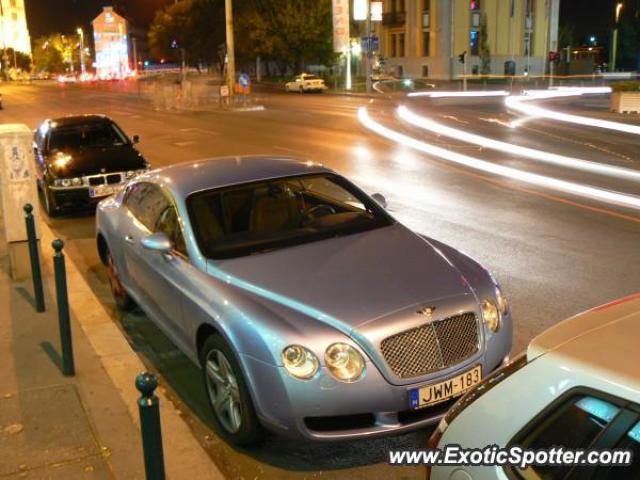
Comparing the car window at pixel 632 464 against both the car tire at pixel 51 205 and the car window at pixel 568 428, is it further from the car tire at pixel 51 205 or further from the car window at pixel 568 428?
the car tire at pixel 51 205

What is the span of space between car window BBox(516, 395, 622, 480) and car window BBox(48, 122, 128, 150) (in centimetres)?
1157

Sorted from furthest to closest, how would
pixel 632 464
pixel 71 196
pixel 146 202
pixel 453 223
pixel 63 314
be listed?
pixel 71 196
pixel 453 223
pixel 146 202
pixel 63 314
pixel 632 464

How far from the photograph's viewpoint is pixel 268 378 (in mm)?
3990

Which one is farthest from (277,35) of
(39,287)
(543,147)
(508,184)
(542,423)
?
(542,423)

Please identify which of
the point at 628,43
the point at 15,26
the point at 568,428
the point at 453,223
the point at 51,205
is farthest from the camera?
the point at 15,26

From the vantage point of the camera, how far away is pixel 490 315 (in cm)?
444

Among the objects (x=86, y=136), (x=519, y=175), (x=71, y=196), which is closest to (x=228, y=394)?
(x=71, y=196)

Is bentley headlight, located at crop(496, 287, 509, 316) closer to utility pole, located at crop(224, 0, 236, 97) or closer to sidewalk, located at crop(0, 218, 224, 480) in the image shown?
sidewalk, located at crop(0, 218, 224, 480)

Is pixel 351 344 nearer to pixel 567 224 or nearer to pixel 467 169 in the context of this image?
pixel 567 224

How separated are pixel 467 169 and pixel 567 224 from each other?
562cm

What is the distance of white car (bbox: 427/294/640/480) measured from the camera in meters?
1.96

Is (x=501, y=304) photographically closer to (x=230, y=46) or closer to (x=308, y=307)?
(x=308, y=307)

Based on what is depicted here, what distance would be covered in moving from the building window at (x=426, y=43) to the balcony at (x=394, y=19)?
3.31 meters

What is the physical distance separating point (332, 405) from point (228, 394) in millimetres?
779
